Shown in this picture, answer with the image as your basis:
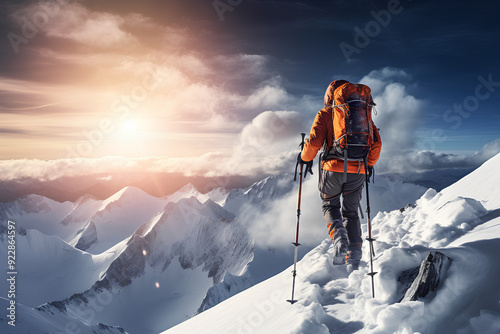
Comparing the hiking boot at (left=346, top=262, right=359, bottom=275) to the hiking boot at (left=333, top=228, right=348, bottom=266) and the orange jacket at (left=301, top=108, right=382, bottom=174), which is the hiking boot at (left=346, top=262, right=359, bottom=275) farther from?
the orange jacket at (left=301, top=108, right=382, bottom=174)

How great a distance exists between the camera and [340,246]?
657cm

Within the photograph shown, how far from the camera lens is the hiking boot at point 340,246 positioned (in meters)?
6.57

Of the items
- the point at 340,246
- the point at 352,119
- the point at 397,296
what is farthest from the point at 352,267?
the point at 352,119

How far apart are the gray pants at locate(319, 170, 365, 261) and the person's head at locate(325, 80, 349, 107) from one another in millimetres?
1639

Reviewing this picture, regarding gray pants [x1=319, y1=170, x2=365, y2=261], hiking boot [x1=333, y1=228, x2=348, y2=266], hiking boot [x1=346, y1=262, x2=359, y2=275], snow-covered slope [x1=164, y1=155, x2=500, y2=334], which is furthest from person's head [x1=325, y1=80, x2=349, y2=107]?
hiking boot [x1=346, y1=262, x2=359, y2=275]

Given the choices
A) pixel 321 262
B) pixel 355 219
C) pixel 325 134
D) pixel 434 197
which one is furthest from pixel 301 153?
pixel 434 197

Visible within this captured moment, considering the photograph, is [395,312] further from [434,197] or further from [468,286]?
[434,197]

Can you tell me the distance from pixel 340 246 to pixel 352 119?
2912mm

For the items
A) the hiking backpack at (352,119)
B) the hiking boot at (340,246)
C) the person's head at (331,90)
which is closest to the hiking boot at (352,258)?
the hiking boot at (340,246)

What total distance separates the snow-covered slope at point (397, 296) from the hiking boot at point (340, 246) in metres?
0.29

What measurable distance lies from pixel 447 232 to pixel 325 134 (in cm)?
383

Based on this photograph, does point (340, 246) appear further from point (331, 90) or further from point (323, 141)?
point (331, 90)

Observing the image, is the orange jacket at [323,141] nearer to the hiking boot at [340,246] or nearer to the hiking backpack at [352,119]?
the hiking backpack at [352,119]

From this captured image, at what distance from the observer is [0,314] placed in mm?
74062
